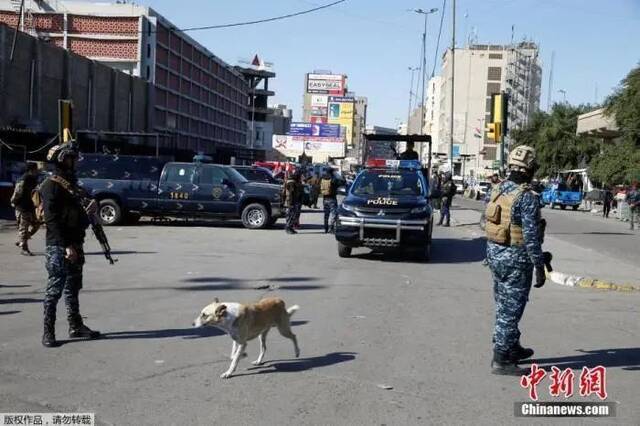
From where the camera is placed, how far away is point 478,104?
4572 inches

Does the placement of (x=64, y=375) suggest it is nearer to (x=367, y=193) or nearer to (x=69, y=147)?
(x=69, y=147)

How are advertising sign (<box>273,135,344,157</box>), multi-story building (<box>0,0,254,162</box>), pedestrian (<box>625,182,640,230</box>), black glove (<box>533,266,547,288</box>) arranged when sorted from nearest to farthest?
black glove (<box>533,266,547,288</box>) < pedestrian (<box>625,182,640,230</box>) < multi-story building (<box>0,0,254,162</box>) < advertising sign (<box>273,135,344,157</box>)

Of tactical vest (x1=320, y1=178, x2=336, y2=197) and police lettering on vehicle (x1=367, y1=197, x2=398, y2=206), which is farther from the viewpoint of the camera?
tactical vest (x1=320, y1=178, x2=336, y2=197)

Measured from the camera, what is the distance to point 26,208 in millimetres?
13883

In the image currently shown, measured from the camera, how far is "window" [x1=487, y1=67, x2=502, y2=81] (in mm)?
114875

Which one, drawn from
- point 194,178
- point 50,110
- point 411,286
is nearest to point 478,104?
point 50,110

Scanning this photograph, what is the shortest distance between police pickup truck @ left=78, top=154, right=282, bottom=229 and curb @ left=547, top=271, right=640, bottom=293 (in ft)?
33.1

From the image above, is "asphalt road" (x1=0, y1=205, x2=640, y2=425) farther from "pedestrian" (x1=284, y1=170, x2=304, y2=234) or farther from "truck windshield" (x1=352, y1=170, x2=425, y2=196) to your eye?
"pedestrian" (x1=284, y1=170, x2=304, y2=234)

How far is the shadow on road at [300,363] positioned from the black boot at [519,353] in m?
1.46

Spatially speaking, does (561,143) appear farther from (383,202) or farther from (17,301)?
(17,301)

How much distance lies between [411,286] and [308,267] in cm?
247

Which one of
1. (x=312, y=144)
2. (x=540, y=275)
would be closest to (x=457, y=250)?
(x=540, y=275)

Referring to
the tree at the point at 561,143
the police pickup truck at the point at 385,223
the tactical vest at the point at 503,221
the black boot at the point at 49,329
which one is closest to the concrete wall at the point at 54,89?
the police pickup truck at the point at 385,223

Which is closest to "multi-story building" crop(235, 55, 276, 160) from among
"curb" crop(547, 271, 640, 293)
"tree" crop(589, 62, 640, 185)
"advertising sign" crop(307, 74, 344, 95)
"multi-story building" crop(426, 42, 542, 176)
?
"advertising sign" crop(307, 74, 344, 95)
